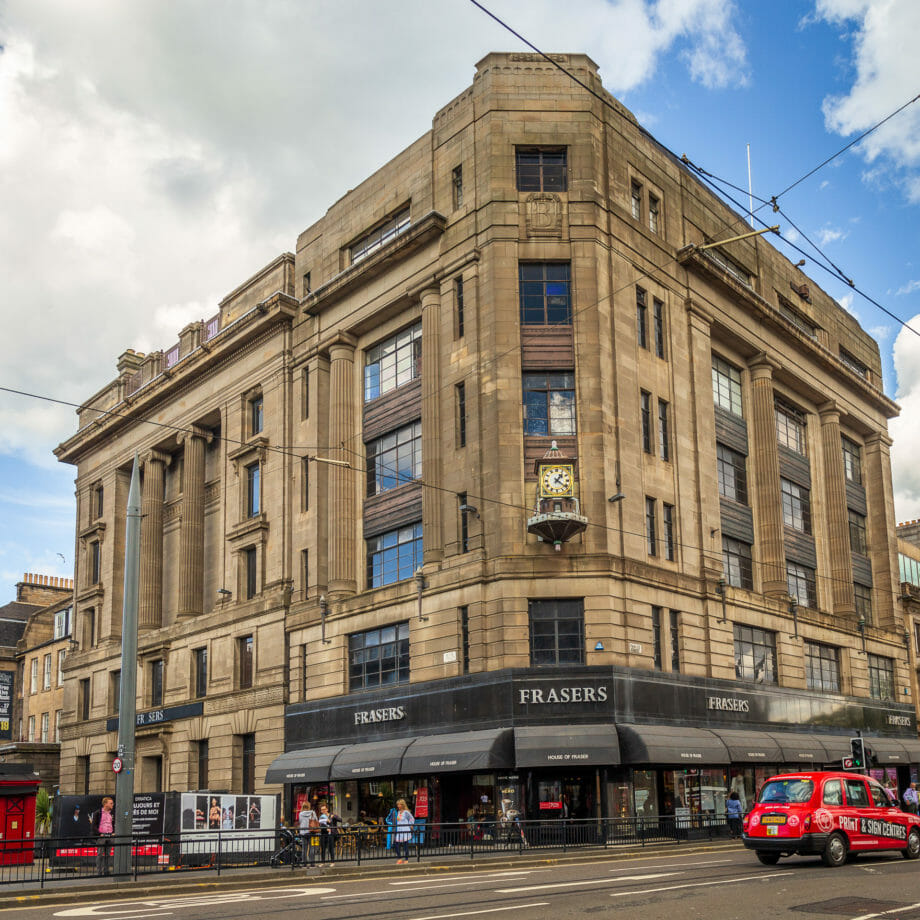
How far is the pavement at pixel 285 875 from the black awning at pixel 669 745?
13.1 feet

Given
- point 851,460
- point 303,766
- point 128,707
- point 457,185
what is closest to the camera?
point 128,707

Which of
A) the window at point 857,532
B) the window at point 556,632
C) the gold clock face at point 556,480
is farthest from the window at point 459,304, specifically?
the window at point 857,532

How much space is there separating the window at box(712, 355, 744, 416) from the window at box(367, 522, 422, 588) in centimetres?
1548

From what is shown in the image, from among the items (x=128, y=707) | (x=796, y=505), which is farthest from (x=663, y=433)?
(x=128, y=707)

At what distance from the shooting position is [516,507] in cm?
4003

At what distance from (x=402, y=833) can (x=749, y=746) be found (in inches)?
712

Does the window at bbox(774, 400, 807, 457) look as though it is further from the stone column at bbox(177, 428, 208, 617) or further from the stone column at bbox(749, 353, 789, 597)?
the stone column at bbox(177, 428, 208, 617)

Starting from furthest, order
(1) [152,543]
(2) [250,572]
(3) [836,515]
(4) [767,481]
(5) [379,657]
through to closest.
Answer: (1) [152,543] → (3) [836,515] → (2) [250,572] → (4) [767,481] → (5) [379,657]

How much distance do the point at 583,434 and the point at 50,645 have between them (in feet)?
166

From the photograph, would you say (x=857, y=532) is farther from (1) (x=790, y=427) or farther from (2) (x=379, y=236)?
(2) (x=379, y=236)

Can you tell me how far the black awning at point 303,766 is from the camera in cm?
4362

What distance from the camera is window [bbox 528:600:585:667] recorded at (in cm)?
3891

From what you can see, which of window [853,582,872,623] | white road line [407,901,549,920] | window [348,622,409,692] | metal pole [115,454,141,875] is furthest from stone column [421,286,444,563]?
window [853,582,872,623]

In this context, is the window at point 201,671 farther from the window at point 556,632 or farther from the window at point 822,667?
the window at point 822,667
